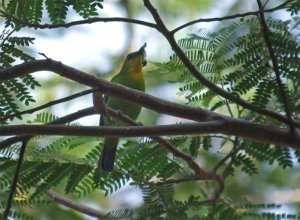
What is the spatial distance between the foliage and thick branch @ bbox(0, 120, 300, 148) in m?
0.22

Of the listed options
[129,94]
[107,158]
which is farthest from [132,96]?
[107,158]

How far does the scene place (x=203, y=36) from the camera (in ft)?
8.61

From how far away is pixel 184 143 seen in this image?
270cm

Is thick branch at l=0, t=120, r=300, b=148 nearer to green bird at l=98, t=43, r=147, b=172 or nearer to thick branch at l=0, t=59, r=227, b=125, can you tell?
thick branch at l=0, t=59, r=227, b=125

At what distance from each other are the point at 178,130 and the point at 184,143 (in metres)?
0.68

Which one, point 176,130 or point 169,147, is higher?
point 169,147

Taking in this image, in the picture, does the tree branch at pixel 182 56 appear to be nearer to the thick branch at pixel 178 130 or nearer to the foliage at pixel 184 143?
the thick branch at pixel 178 130

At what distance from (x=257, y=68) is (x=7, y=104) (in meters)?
0.84

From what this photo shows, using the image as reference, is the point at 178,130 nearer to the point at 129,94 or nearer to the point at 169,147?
the point at 129,94

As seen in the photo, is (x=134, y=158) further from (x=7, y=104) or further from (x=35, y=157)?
(x=7, y=104)

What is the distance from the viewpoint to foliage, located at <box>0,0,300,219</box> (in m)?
2.30

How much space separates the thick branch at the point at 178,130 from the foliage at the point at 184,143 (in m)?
0.22

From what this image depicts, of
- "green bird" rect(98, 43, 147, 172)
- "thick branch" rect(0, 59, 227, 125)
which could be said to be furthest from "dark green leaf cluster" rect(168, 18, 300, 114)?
"green bird" rect(98, 43, 147, 172)

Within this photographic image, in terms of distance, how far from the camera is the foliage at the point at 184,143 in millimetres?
2305
